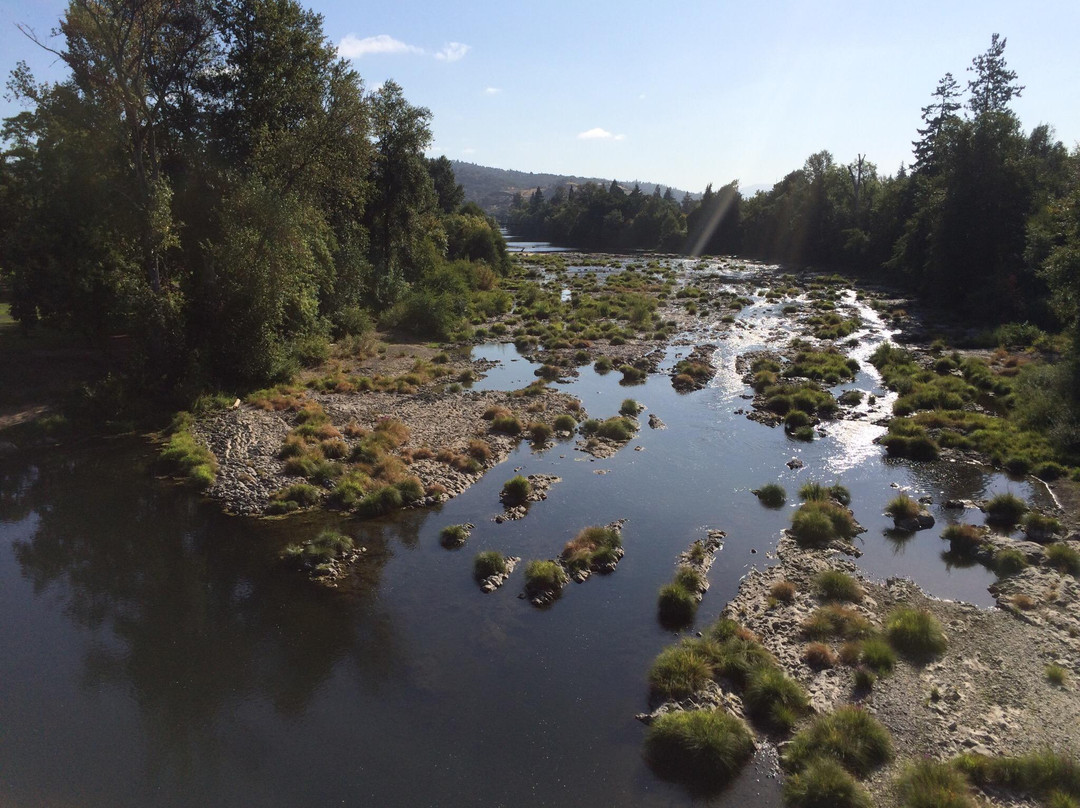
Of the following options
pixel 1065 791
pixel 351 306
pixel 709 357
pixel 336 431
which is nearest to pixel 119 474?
pixel 336 431

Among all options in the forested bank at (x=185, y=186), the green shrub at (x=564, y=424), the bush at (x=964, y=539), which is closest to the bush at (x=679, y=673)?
the bush at (x=964, y=539)

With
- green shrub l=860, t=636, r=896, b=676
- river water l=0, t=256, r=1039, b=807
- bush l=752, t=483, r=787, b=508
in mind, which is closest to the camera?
river water l=0, t=256, r=1039, b=807

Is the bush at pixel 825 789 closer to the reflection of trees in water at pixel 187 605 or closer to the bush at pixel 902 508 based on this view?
the reflection of trees in water at pixel 187 605

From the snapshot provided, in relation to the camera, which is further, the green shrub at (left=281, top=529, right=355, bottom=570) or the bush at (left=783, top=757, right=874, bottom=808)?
the green shrub at (left=281, top=529, right=355, bottom=570)

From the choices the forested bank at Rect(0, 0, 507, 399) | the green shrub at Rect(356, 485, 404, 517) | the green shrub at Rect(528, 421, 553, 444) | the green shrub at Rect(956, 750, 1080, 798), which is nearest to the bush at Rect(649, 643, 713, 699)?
the green shrub at Rect(956, 750, 1080, 798)

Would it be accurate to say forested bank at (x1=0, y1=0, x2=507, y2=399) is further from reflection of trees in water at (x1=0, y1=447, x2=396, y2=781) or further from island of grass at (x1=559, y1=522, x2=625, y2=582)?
island of grass at (x1=559, y1=522, x2=625, y2=582)

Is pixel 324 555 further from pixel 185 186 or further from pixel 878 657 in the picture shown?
pixel 185 186
